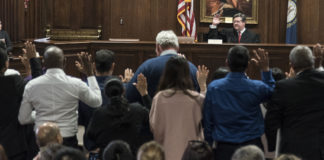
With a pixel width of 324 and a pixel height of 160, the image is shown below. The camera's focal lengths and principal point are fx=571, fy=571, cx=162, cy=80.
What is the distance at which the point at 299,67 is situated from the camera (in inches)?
197

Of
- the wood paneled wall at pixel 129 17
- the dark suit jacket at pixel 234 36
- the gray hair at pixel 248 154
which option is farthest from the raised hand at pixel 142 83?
the wood paneled wall at pixel 129 17

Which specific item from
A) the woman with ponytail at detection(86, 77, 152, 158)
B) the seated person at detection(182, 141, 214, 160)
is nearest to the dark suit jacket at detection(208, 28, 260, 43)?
the woman with ponytail at detection(86, 77, 152, 158)

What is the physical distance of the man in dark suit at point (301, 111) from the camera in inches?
194

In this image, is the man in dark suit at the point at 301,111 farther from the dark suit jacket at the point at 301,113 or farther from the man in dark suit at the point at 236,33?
the man in dark suit at the point at 236,33

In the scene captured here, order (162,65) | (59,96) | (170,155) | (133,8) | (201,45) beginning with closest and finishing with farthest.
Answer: (170,155), (59,96), (162,65), (201,45), (133,8)

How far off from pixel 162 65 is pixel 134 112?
1025mm

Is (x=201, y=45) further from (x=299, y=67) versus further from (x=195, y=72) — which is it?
(x=299, y=67)

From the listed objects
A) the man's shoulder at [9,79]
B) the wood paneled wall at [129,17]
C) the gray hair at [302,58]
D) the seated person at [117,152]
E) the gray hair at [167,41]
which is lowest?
the seated person at [117,152]

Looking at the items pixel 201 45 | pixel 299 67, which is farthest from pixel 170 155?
pixel 201 45

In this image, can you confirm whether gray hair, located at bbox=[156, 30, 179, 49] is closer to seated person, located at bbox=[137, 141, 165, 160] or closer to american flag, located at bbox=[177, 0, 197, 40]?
seated person, located at bbox=[137, 141, 165, 160]

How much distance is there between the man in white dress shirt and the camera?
513 cm

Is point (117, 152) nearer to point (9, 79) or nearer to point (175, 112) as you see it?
point (175, 112)

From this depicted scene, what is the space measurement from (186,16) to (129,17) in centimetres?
154

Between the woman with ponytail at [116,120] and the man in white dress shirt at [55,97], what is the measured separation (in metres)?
0.37
